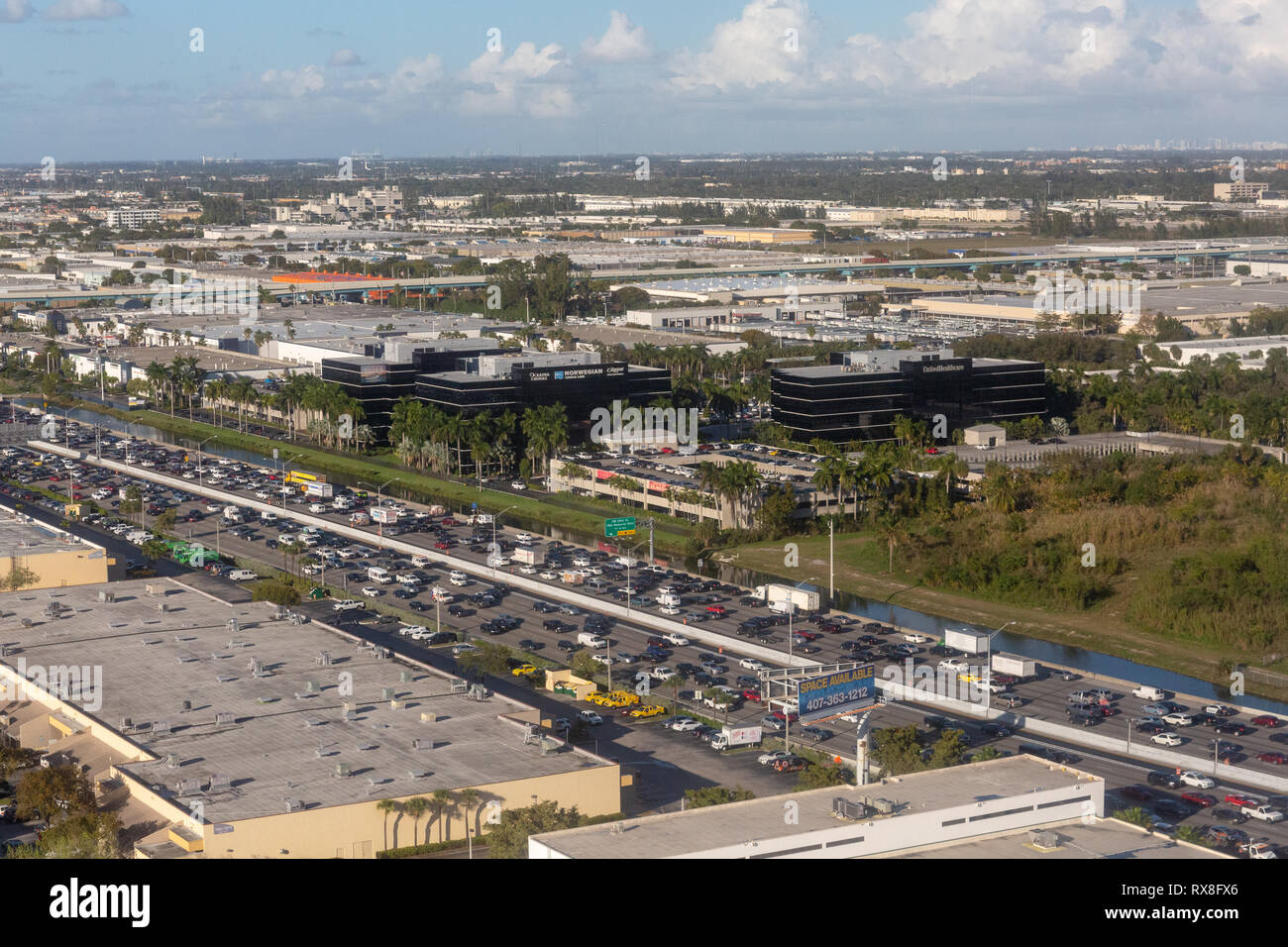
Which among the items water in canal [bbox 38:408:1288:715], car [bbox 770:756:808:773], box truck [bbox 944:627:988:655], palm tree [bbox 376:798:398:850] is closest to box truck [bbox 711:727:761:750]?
car [bbox 770:756:808:773]

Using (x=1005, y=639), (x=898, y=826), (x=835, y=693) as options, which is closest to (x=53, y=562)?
(x=835, y=693)

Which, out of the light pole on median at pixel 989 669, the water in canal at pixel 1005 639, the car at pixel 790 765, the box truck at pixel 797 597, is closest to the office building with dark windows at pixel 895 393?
the water in canal at pixel 1005 639

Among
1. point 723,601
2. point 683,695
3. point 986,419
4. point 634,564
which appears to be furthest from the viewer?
point 986,419

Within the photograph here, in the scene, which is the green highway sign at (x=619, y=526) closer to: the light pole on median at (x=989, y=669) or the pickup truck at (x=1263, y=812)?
the light pole on median at (x=989, y=669)

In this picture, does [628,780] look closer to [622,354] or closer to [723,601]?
[723,601]

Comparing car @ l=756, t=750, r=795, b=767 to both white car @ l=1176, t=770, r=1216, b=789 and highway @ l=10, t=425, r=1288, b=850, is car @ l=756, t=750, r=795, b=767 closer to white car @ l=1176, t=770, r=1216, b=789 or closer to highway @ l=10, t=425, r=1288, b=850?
highway @ l=10, t=425, r=1288, b=850
